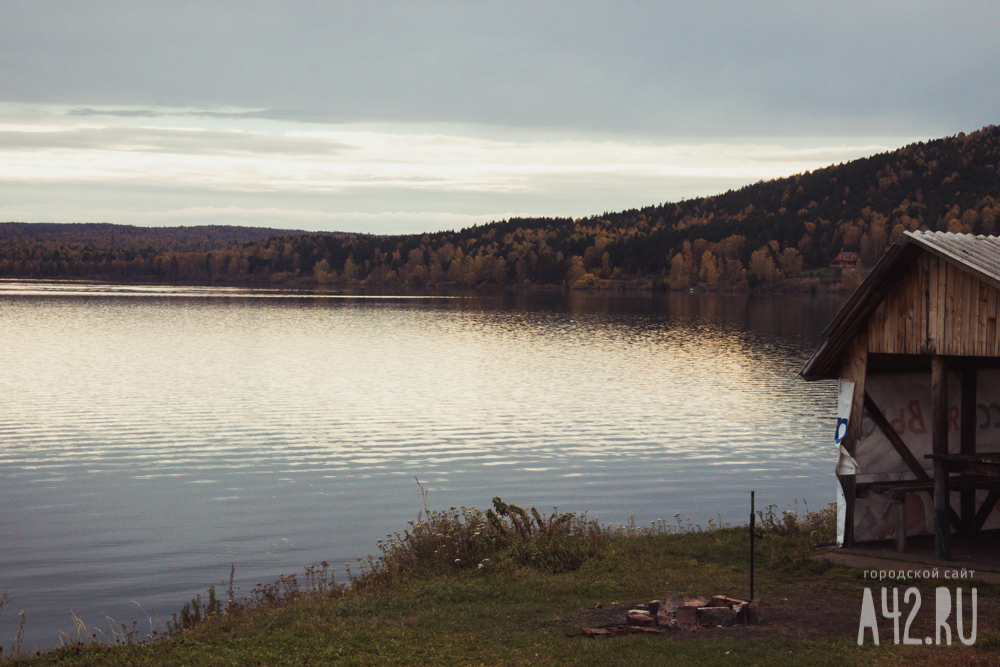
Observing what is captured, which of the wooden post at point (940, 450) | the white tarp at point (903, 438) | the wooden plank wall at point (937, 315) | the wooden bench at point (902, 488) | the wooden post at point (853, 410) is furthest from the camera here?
the white tarp at point (903, 438)

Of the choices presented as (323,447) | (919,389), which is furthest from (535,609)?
(323,447)

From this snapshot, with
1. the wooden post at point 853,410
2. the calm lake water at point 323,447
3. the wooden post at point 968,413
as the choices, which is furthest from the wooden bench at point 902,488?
the calm lake water at point 323,447

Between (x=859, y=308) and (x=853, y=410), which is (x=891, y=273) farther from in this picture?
(x=853, y=410)

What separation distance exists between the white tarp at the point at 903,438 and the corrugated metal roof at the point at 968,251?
282 centimetres

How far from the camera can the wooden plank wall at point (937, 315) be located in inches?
492

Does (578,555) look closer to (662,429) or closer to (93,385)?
(662,429)

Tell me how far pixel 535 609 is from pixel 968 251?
26.5 feet

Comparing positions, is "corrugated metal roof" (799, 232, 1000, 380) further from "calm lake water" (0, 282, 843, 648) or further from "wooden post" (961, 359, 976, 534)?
"calm lake water" (0, 282, 843, 648)

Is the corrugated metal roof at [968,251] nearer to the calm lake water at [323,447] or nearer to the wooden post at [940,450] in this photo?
the wooden post at [940,450]

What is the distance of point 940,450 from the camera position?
1316cm

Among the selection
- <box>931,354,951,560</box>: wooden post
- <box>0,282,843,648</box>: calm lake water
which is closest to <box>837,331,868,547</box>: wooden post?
<box>931,354,951,560</box>: wooden post

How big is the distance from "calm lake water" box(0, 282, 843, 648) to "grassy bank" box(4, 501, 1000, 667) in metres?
3.61

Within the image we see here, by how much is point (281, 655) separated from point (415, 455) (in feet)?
67.0

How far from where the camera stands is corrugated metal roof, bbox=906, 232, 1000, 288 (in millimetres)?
12172
